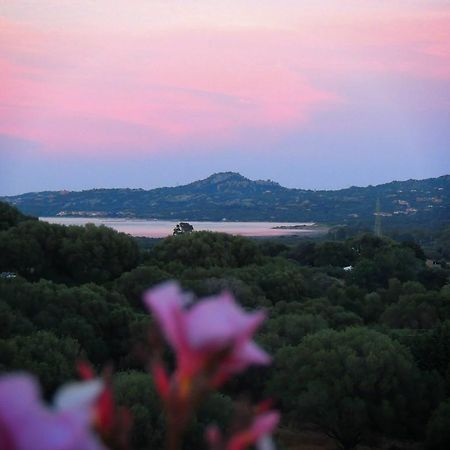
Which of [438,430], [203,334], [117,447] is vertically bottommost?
[438,430]

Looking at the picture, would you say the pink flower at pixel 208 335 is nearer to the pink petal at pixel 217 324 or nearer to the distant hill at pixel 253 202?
the pink petal at pixel 217 324

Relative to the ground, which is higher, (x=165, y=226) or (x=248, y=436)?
(x=248, y=436)

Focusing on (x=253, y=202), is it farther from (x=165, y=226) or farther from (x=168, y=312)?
(x=168, y=312)

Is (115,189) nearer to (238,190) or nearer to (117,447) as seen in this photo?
(238,190)

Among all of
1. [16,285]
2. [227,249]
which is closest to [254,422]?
[16,285]

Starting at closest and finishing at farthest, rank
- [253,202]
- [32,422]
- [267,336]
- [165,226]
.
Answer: [32,422] < [267,336] < [165,226] < [253,202]

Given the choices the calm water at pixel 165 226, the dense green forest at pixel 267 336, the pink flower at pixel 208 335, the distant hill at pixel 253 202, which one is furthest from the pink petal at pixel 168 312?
the distant hill at pixel 253 202

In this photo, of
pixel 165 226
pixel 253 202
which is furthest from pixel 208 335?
pixel 253 202
